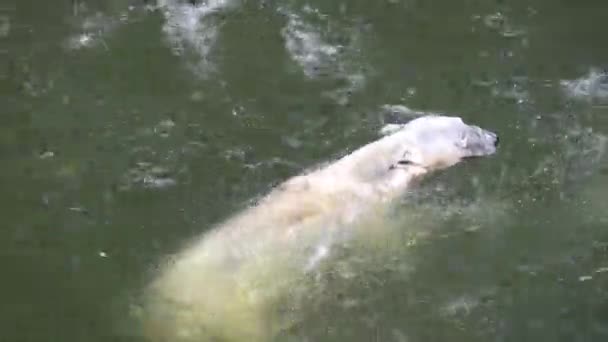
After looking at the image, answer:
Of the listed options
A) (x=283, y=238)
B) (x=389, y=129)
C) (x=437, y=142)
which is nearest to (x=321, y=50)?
(x=389, y=129)

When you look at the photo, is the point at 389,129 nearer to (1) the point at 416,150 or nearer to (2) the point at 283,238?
(1) the point at 416,150

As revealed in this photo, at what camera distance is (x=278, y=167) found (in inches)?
147

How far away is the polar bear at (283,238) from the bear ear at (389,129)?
Answer: 2.5 inches

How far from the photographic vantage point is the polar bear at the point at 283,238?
3139 mm

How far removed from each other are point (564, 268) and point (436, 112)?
97 centimetres

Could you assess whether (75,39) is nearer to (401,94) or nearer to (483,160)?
(401,94)

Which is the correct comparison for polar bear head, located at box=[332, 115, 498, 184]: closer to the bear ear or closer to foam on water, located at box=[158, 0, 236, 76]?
the bear ear

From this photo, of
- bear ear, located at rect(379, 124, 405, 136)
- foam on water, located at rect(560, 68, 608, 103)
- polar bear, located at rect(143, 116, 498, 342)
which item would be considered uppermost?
foam on water, located at rect(560, 68, 608, 103)

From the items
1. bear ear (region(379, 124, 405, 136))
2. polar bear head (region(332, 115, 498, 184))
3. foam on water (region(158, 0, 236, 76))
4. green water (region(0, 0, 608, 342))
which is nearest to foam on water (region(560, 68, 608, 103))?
green water (region(0, 0, 608, 342))

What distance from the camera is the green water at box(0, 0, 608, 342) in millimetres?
3258

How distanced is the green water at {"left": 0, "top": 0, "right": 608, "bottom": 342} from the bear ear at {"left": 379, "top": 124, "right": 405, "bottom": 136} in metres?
0.04

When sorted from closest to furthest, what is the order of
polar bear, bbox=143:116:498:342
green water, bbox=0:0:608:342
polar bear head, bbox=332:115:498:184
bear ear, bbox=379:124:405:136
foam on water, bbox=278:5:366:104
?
polar bear, bbox=143:116:498:342
green water, bbox=0:0:608:342
polar bear head, bbox=332:115:498:184
bear ear, bbox=379:124:405:136
foam on water, bbox=278:5:366:104

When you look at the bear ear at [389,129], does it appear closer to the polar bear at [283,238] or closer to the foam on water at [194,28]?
the polar bear at [283,238]

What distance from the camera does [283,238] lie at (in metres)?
3.34
